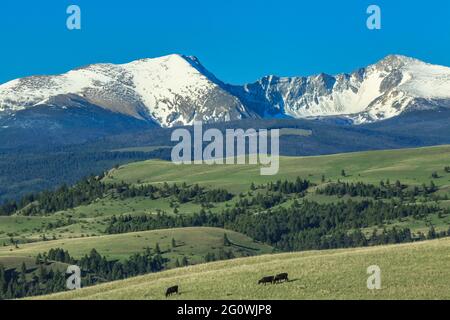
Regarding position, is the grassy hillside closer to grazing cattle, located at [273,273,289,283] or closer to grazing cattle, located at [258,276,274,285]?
grazing cattle, located at [273,273,289,283]

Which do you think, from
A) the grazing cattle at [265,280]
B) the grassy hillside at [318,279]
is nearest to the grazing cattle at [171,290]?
the grassy hillside at [318,279]

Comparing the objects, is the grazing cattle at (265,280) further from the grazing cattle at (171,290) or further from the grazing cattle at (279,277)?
the grazing cattle at (171,290)

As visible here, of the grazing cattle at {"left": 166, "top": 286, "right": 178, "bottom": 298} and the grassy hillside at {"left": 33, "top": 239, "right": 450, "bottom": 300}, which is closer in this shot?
the grassy hillside at {"left": 33, "top": 239, "right": 450, "bottom": 300}

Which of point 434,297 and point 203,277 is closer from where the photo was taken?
point 434,297

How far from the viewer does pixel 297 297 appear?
2827 inches

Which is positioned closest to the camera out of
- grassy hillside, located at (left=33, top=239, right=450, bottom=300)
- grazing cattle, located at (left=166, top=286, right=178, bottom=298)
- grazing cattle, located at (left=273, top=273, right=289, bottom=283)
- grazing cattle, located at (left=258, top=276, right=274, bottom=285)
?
grassy hillside, located at (left=33, top=239, right=450, bottom=300)

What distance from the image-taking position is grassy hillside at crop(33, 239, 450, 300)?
72.8 metres

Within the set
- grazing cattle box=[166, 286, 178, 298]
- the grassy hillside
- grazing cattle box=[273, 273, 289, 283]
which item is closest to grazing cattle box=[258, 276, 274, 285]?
grazing cattle box=[273, 273, 289, 283]

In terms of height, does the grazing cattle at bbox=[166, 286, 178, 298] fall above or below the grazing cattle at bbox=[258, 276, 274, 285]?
below

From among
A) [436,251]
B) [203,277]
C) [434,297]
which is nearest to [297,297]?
[434,297]

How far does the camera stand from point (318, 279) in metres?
78.5

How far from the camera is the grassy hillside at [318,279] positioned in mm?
72750
